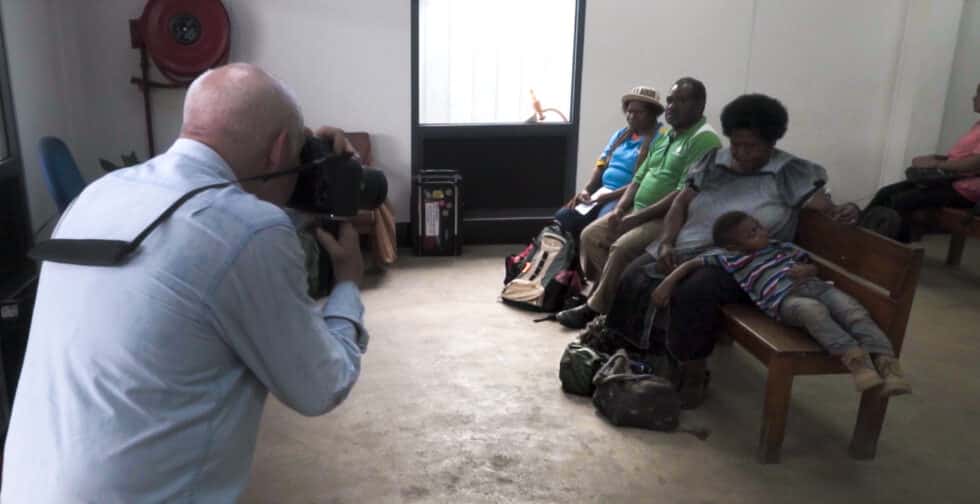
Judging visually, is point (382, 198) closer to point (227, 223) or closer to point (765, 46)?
point (227, 223)

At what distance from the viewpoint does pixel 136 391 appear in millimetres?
1045

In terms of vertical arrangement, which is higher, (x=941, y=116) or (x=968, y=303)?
(x=941, y=116)

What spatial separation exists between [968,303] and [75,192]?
4516mm

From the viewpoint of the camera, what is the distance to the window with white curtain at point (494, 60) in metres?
4.93

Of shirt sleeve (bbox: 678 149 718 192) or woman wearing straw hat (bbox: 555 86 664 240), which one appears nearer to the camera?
shirt sleeve (bbox: 678 149 718 192)

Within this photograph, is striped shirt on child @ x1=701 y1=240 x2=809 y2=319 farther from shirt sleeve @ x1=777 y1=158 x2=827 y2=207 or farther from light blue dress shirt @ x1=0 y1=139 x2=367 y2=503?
light blue dress shirt @ x1=0 y1=139 x2=367 y2=503

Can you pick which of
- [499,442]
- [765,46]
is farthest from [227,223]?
[765,46]

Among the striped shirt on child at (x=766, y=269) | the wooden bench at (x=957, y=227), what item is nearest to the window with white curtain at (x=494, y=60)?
the wooden bench at (x=957, y=227)

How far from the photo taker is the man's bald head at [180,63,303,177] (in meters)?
1.17

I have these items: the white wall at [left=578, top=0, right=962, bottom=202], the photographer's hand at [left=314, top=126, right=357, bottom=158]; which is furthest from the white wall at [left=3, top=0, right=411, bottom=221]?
the photographer's hand at [left=314, top=126, right=357, bottom=158]

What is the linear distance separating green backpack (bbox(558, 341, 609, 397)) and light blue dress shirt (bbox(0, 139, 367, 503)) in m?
1.97

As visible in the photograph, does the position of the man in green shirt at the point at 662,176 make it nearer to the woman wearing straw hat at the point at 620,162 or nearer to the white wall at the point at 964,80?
the woman wearing straw hat at the point at 620,162

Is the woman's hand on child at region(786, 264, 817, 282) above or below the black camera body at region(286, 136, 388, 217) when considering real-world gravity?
below

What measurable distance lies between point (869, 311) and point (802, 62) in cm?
320
